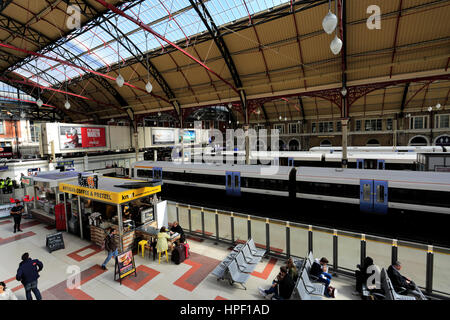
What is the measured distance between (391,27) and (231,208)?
1625 cm

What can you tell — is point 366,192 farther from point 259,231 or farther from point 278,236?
point 259,231

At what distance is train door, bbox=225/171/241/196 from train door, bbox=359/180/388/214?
21.0 feet

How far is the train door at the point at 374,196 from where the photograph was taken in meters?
9.70

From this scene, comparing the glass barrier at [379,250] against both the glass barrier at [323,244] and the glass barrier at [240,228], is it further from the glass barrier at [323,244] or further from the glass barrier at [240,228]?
the glass barrier at [240,228]

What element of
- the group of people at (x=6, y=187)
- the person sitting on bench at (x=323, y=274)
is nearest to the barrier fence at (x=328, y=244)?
Answer: the person sitting on bench at (x=323, y=274)

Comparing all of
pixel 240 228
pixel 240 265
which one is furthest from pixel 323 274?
pixel 240 228

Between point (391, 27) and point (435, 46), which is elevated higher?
point (391, 27)

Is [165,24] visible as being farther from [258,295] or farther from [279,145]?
[279,145]

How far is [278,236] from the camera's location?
25.5 ft

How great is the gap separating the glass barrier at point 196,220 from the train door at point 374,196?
7.50 meters

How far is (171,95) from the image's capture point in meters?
26.4

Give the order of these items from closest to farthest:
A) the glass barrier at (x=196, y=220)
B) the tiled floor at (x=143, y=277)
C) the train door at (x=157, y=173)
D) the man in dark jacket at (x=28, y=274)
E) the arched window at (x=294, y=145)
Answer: the man in dark jacket at (x=28, y=274) < the tiled floor at (x=143, y=277) < the glass barrier at (x=196, y=220) < the train door at (x=157, y=173) < the arched window at (x=294, y=145)

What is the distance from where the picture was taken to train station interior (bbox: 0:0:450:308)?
20.5 ft
